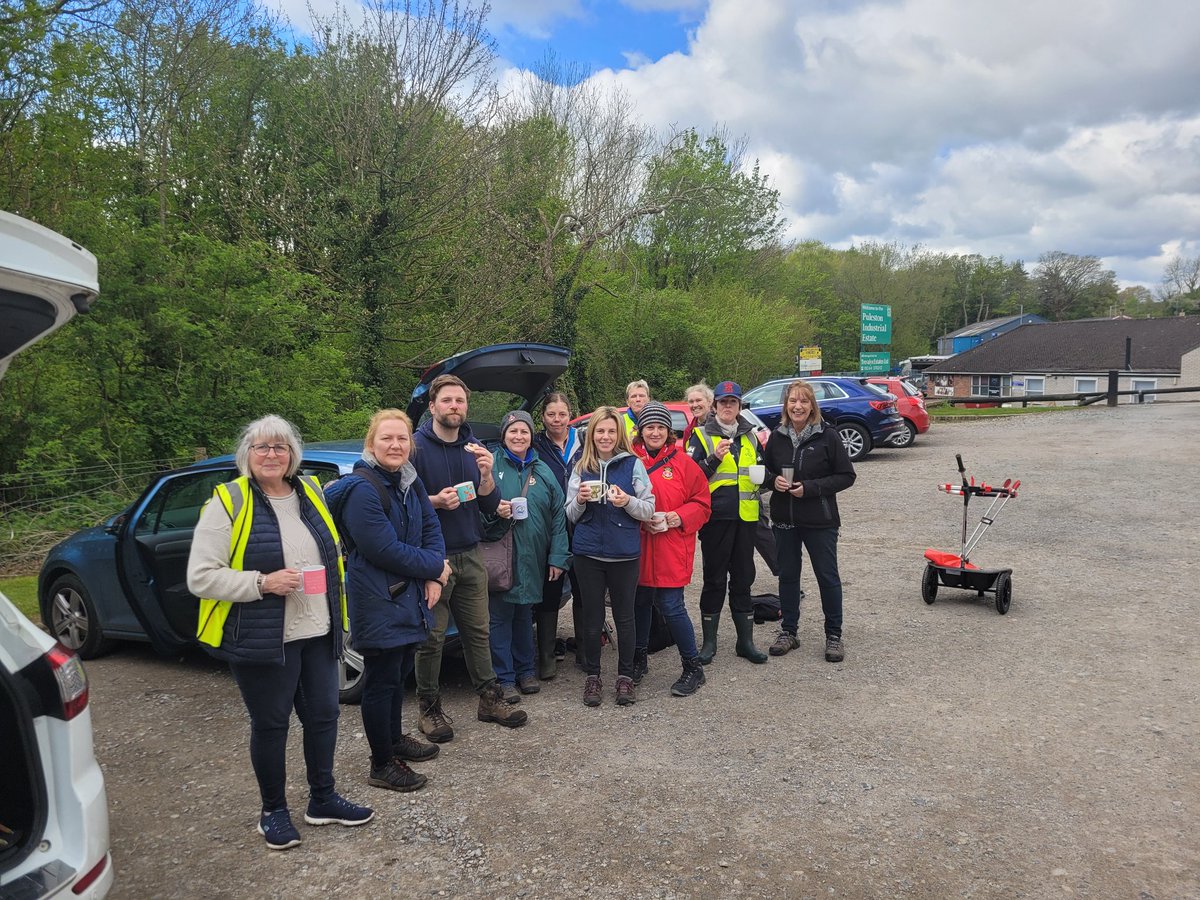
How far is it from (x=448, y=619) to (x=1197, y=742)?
3.93 meters

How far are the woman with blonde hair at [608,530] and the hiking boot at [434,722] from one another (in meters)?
0.89

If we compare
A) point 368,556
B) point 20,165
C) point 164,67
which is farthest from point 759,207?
point 368,556

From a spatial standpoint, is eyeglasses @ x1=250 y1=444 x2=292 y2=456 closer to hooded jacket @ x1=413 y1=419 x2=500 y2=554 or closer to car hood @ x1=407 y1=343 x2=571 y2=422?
hooded jacket @ x1=413 y1=419 x2=500 y2=554

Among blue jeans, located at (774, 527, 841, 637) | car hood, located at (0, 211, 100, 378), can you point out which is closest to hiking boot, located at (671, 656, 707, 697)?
blue jeans, located at (774, 527, 841, 637)

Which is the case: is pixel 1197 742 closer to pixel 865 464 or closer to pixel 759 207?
pixel 865 464

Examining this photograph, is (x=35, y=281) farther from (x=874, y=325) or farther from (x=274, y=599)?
(x=874, y=325)

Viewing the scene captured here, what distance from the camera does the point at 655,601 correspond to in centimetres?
551

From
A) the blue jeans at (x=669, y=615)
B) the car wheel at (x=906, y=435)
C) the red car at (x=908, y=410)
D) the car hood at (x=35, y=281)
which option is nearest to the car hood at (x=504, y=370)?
the blue jeans at (x=669, y=615)

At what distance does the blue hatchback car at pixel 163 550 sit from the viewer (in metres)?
5.20

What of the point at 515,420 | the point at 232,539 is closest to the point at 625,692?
the point at 515,420

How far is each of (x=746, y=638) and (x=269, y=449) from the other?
3.56 metres

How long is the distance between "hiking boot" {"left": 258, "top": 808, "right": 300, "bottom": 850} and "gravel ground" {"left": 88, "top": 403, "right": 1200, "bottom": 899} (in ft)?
0.23

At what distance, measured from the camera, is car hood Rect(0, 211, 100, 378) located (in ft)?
7.84

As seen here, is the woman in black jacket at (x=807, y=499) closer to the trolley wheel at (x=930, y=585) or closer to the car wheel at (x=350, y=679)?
the trolley wheel at (x=930, y=585)
